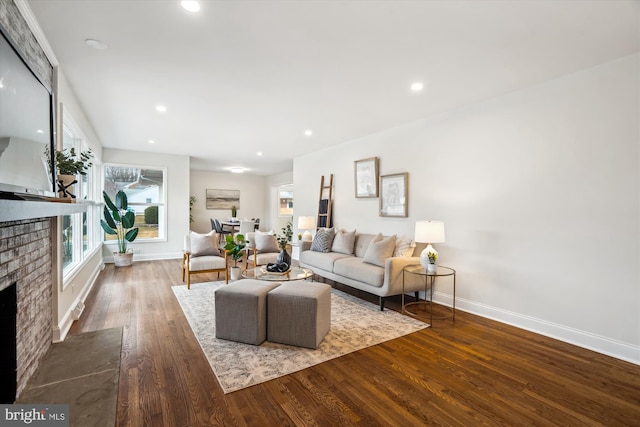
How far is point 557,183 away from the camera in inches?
122

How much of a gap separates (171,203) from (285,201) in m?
4.79

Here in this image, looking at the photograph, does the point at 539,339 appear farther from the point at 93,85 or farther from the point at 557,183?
the point at 93,85

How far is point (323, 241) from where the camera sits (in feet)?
17.6

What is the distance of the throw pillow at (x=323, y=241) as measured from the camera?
5343mm

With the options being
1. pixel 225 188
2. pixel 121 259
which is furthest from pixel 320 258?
pixel 225 188

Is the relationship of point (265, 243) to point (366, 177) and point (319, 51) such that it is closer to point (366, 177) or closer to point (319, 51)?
point (366, 177)

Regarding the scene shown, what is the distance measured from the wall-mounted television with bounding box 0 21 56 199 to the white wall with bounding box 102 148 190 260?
17.9 ft

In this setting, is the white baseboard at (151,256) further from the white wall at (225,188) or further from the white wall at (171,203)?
the white wall at (225,188)

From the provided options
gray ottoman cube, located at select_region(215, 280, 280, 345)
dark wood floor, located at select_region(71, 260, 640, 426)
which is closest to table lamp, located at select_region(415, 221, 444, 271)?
dark wood floor, located at select_region(71, 260, 640, 426)

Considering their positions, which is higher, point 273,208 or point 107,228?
point 273,208

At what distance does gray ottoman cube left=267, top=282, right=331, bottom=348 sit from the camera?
2.77 metres

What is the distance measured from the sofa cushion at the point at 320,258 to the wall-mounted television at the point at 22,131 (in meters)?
3.44

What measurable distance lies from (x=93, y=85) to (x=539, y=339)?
5471mm

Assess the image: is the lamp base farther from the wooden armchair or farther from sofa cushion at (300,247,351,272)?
the wooden armchair
